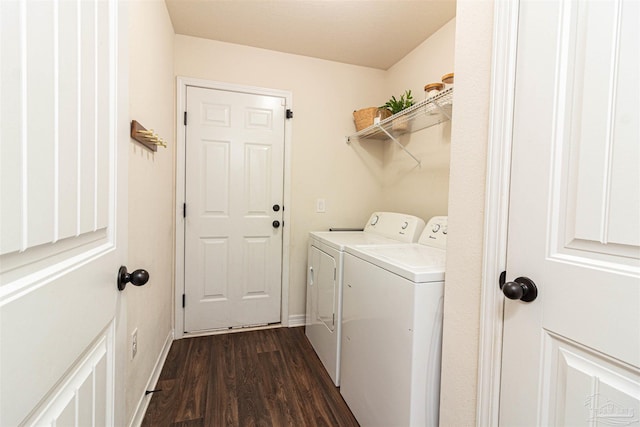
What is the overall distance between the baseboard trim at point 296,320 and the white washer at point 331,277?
26 cm

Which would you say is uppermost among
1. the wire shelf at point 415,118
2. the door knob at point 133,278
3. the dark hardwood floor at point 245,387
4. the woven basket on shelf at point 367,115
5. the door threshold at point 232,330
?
the woven basket on shelf at point 367,115

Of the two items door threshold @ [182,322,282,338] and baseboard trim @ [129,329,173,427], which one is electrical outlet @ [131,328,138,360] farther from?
door threshold @ [182,322,282,338]

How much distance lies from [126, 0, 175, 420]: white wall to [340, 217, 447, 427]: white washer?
1104mm

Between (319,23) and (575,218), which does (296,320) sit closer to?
(575,218)

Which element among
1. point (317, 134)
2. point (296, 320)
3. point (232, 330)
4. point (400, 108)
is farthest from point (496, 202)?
point (232, 330)

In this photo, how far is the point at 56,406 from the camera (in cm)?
46

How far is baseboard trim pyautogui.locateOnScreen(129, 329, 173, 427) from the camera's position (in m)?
1.43

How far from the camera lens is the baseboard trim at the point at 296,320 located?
2629 millimetres

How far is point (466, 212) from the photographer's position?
0.93 metres

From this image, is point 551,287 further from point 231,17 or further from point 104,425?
point 231,17

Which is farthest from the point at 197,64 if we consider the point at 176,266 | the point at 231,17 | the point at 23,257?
the point at 23,257

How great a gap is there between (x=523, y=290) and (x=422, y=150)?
172 centimetres

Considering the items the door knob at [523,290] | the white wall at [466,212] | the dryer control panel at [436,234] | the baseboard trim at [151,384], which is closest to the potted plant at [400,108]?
the dryer control panel at [436,234]

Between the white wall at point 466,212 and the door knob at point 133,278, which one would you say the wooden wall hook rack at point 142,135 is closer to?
the door knob at point 133,278
